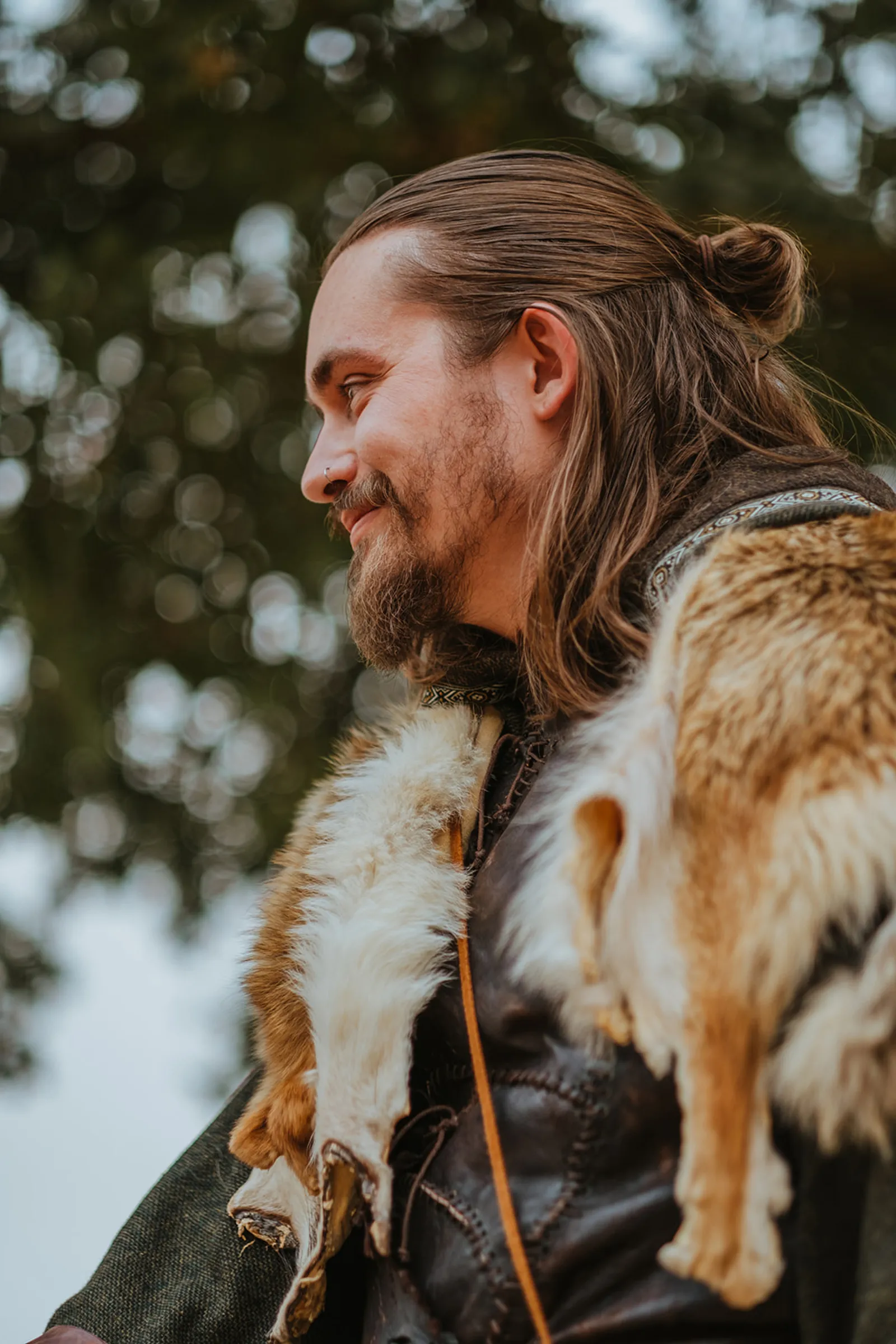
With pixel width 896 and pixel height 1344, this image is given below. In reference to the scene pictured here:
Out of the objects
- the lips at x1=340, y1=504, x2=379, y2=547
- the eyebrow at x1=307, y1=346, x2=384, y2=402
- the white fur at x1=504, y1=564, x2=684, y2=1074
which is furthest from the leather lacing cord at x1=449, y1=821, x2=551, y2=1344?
the eyebrow at x1=307, y1=346, x2=384, y2=402

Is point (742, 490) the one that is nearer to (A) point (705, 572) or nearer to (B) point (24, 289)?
(A) point (705, 572)

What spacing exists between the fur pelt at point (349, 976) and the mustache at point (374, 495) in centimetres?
29

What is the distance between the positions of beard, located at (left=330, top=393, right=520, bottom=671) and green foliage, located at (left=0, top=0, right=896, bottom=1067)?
1.28 metres

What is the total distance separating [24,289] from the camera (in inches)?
128

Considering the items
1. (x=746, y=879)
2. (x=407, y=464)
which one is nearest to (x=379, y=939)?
(x=746, y=879)

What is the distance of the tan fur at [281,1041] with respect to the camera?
64.1 inches

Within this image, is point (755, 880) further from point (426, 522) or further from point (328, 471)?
point (328, 471)

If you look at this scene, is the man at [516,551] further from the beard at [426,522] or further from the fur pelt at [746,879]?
the fur pelt at [746,879]

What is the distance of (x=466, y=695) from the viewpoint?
1.87 meters

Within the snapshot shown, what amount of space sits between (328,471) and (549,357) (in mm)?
347

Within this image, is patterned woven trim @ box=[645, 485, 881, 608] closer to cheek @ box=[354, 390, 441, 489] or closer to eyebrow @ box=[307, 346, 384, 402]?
cheek @ box=[354, 390, 441, 489]

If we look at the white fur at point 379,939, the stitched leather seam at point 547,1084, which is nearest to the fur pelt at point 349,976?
the white fur at point 379,939

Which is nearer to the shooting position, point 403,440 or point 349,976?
point 349,976

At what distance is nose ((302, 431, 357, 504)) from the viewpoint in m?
1.87
